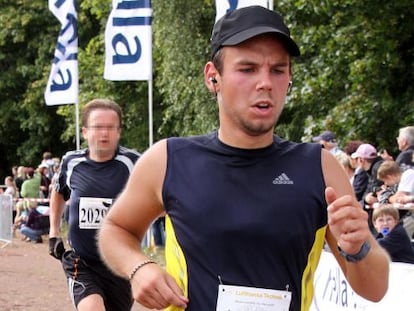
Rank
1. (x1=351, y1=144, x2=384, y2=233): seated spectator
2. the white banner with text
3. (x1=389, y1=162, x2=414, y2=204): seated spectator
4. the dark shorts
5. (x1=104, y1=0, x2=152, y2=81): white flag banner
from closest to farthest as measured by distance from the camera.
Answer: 1. the dark shorts
2. the white banner with text
3. (x1=389, y1=162, x2=414, y2=204): seated spectator
4. (x1=351, y1=144, x2=384, y2=233): seated spectator
5. (x1=104, y1=0, x2=152, y2=81): white flag banner

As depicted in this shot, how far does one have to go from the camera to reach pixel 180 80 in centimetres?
2347

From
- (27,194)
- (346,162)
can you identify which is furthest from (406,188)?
(27,194)

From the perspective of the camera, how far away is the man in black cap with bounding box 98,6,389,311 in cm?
302

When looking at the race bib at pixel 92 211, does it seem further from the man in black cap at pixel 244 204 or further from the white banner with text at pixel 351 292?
the man in black cap at pixel 244 204

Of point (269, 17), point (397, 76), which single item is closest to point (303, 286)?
point (269, 17)

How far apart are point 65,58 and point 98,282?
13131mm

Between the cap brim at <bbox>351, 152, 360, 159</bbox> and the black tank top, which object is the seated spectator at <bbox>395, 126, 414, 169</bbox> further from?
the black tank top

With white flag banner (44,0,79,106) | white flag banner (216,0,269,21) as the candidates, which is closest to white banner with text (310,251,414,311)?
white flag banner (216,0,269,21)

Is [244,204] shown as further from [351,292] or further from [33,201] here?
[33,201]

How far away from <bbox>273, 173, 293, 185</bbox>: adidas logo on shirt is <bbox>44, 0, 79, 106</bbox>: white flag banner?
1636cm

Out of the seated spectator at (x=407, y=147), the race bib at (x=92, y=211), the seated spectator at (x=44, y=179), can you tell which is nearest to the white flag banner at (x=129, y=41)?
the seated spectator at (x=407, y=147)

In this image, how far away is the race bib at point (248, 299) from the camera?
303 cm

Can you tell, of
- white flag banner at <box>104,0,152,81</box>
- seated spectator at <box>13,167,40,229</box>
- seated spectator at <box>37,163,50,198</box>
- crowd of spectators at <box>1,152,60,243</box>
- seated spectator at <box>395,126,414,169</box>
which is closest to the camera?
seated spectator at <box>395,126,414,169</box>

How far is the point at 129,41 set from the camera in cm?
1489
